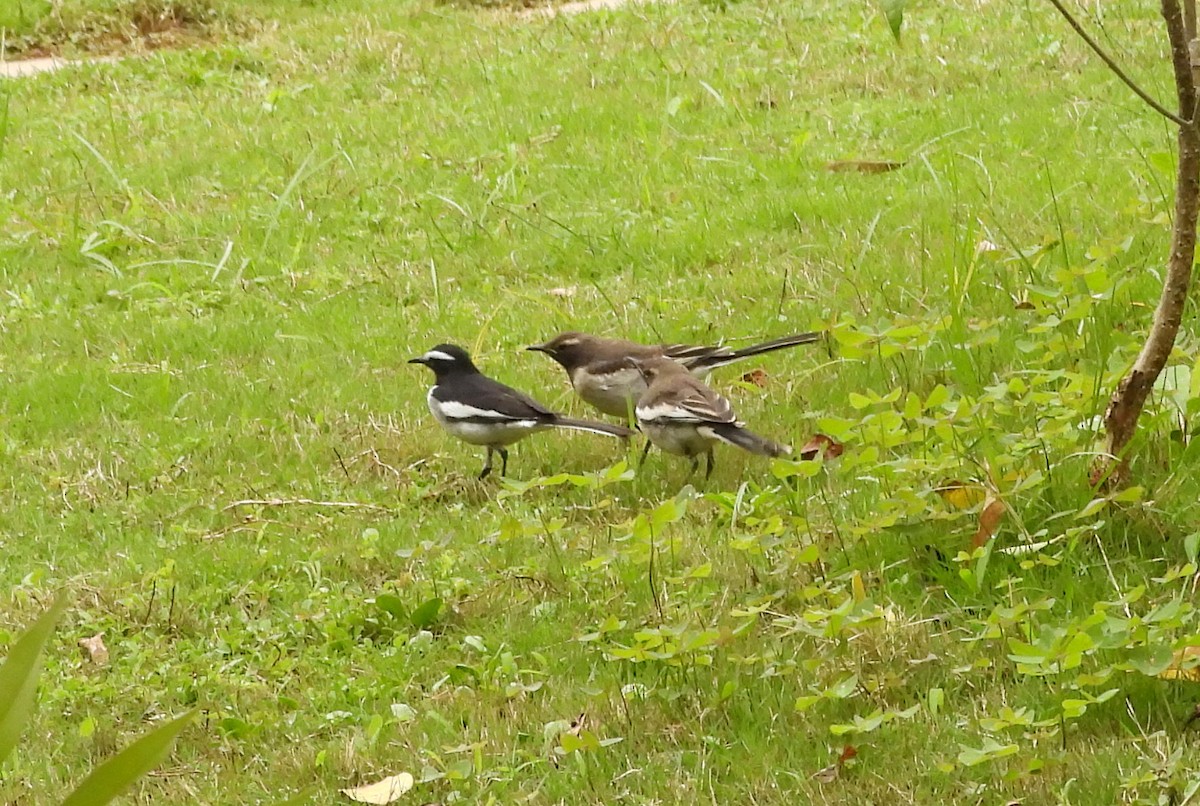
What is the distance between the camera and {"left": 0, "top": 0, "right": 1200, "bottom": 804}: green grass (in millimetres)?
4758

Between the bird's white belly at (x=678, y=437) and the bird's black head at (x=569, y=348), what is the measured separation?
89 cm

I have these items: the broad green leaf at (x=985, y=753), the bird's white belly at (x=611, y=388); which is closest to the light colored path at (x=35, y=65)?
the bird's white belly at (x=611, y=388)

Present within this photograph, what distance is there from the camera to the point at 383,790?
4.61 metres

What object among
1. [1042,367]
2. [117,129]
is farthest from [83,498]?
[117,129]

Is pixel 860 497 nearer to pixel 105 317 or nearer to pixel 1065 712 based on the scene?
pixel 1065 712

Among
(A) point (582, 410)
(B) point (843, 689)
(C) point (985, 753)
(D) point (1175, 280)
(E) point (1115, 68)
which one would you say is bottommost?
(A) point (582, 410)

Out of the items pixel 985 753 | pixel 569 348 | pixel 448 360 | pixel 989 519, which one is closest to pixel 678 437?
pixel 569 348

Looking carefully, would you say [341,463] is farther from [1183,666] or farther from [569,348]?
[1183,666]

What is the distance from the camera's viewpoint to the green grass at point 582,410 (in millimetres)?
4758

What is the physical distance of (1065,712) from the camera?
167 inches

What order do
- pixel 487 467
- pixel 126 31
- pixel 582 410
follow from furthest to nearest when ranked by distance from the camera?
1. pixel 126 31
2. pixel 582 410
3. pixel 487 467

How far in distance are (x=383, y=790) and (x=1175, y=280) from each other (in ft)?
9.36

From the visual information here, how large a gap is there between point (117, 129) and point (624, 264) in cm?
542

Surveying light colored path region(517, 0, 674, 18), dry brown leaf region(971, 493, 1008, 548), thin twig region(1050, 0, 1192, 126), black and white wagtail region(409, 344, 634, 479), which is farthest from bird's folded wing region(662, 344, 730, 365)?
light colored path region(517, 0, 674, 18)
